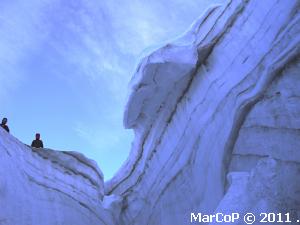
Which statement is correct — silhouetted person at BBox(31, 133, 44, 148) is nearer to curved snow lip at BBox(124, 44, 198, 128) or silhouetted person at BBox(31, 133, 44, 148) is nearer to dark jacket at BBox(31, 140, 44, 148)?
dark jacket at BBox(31, 140, 44, 148)

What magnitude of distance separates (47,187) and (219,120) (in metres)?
2.93

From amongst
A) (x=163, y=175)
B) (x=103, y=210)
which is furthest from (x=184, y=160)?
(x=103, y=210)

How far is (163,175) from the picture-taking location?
903cm

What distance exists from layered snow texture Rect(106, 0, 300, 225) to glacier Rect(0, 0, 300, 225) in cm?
2

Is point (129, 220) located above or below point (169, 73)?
below

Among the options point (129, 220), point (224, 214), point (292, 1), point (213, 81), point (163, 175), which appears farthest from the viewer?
point (129, 220)

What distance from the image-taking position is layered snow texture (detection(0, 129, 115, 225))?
795cm

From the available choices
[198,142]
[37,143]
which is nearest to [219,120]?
[198,142]

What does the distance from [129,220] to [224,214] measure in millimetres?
4603

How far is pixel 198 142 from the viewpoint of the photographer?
27.1 ft

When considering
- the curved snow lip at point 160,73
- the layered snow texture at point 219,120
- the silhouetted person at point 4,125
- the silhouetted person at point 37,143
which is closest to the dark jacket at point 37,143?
the silhouetted person at point 37,143

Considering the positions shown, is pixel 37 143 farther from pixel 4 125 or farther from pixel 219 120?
pixel 219 120

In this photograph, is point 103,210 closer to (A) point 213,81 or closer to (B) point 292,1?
(A) point 213,81

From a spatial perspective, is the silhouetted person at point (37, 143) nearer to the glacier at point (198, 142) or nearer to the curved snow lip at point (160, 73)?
the glacier at point (198, 142)
